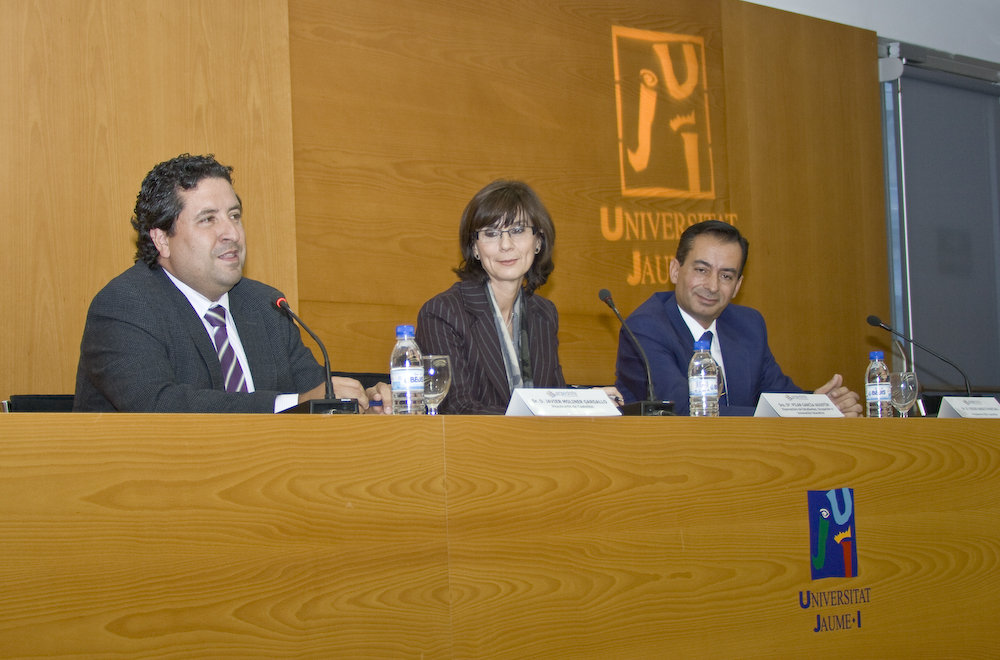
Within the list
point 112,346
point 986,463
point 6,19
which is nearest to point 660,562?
point 986,463

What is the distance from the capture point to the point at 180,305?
2418 mm

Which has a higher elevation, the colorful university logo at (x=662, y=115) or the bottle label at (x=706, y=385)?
the colorful university logo at (x=662, y=115)

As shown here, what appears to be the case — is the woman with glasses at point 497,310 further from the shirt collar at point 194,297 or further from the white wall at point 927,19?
the white wall at point 927,19

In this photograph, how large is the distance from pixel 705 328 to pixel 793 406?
3.56 feet

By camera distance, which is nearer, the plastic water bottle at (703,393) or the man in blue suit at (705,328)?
the plastic water bottle at (703,393)

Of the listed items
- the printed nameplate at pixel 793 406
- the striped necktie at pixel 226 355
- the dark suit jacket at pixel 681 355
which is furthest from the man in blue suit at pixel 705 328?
the striped necktie at pixel 226 355

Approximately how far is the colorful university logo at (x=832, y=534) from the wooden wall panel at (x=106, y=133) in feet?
6.56

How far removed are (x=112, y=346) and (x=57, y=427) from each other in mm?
900

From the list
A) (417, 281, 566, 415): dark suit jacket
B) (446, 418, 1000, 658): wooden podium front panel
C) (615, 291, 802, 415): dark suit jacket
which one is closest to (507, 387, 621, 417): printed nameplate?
(446, 418, 1000, 658): wooden podium front panel

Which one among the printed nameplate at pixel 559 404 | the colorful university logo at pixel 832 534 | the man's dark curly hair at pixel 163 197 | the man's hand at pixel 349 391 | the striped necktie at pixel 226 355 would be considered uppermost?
the man's dark curly hair at pixel 163 197

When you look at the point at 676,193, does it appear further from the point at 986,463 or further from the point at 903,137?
the point at 986,463

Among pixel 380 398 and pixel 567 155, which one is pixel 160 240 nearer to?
pixel 380 398

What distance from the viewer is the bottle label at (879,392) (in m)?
2.70

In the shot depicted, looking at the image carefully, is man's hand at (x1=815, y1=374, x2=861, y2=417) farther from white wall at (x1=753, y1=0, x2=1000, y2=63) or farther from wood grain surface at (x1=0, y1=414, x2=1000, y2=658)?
white wall at (x1=753, y1=0, x2=1000, y2=63)
